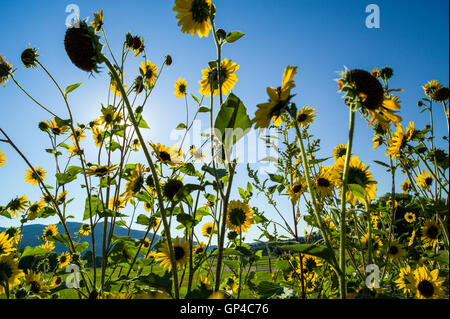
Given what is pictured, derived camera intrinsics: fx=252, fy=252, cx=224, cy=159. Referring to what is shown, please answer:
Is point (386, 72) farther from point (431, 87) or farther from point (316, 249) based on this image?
point (316, 249)

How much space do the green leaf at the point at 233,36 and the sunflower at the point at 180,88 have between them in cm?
191

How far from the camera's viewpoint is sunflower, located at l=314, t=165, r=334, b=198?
1.55 meters

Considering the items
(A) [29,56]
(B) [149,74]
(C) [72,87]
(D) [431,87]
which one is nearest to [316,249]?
(C) [72,87]

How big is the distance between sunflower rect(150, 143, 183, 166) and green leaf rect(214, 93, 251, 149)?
917 mm

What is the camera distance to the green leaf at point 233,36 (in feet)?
2.88

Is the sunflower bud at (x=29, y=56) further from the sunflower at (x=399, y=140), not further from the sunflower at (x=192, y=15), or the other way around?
the sunflower at (x=399, y=140)

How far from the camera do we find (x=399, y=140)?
1.59m

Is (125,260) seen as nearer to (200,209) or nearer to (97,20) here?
(200,209)

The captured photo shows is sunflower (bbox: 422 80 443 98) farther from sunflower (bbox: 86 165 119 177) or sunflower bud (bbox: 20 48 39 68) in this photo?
sunflower bud (bbox: 20 48 39 68)

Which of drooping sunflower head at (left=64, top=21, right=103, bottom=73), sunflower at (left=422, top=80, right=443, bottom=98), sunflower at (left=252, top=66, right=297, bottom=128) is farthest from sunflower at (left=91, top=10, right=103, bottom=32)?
sunflower at (left=422, top=80, right=443, bottom=98)

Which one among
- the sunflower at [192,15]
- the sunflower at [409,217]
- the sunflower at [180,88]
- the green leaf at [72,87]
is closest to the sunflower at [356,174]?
the sunflower at [192,15]

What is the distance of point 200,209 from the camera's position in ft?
4.67
